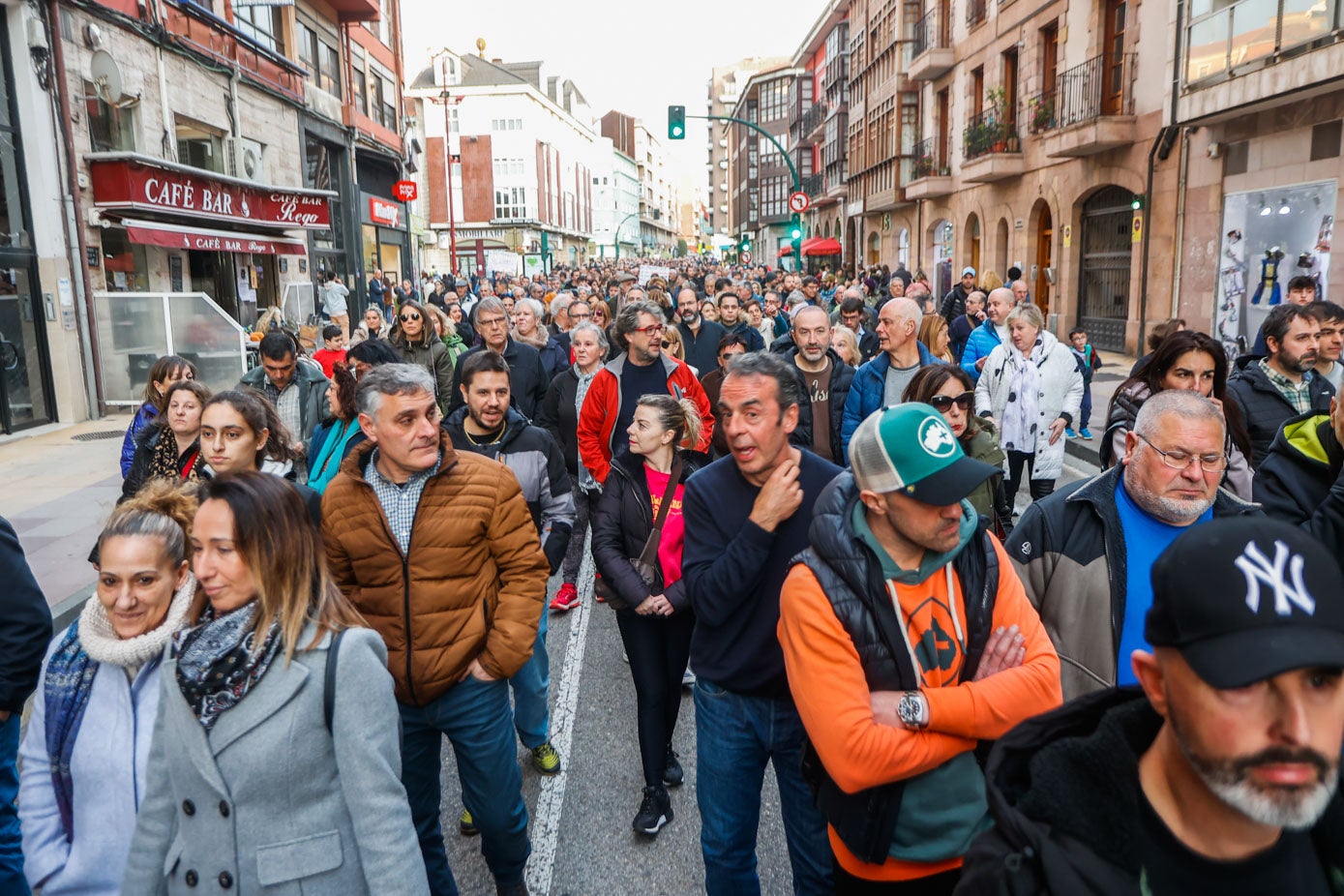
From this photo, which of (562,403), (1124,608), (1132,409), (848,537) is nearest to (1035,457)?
(1132,409)

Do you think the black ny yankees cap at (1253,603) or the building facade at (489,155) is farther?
the building facade at (489,155)

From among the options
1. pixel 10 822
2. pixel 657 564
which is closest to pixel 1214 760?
pixel 657 564

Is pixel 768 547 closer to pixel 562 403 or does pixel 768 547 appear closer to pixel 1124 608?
pixel 1124 608

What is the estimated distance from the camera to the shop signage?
29.2 metres

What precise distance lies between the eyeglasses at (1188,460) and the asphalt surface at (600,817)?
6.90ft

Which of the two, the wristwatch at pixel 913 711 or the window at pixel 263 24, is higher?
the window at pixel 263 24

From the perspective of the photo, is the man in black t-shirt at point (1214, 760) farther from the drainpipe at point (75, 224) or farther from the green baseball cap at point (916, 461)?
the drainpipe at point (75, 224)

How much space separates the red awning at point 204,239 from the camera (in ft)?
47.9

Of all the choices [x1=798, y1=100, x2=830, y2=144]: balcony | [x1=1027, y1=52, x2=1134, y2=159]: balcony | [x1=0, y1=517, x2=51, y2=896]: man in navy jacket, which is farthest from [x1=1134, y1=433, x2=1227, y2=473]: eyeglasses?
[x1=798, y1=100, x2=830, y2=144]: balcony

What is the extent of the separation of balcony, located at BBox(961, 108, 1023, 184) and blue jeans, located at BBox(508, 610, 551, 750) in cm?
2274

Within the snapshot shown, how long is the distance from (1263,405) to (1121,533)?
2.79 meters

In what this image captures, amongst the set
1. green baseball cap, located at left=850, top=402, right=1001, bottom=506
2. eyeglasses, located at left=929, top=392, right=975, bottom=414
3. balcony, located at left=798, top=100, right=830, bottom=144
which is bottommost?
eyeglasses, located at left=929, top=392, right=975, bottom=414

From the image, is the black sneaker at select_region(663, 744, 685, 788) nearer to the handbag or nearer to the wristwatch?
the handbag

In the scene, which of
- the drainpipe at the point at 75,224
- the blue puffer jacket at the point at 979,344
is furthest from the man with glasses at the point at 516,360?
the drainpipe at the point at 75,224
